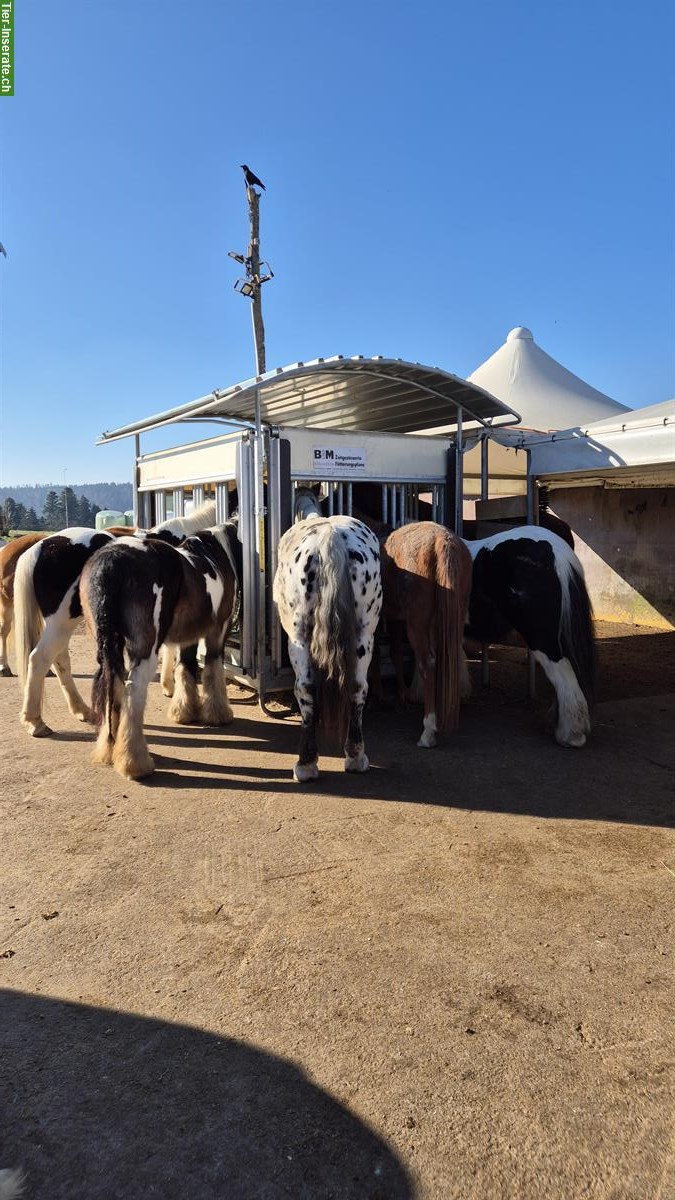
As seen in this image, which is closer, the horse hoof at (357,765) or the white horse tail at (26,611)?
the horse hoof at (357,765)

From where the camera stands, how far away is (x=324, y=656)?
4.32 metres

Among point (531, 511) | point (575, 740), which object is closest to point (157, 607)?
point (575, 740)

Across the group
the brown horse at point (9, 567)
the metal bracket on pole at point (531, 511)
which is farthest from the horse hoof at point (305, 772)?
the brown horse at point (9, 567)

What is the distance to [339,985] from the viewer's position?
8.04 ft

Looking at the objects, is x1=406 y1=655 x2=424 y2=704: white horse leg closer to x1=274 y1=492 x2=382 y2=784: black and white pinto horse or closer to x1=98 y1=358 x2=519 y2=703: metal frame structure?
x1=98 y1=358 x2=519 y2=703: metal frame structure

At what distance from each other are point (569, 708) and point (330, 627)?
2.06 m

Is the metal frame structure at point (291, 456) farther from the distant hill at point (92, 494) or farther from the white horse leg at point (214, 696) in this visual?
the distant hill at point (92, 494)

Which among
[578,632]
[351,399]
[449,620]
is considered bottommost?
[578,632]

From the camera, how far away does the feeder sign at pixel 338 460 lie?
5.93m

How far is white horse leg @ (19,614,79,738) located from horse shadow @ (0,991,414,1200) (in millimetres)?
3454

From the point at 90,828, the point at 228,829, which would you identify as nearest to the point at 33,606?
the point at 90,828

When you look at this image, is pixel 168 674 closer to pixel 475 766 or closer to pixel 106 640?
pixel 106 640

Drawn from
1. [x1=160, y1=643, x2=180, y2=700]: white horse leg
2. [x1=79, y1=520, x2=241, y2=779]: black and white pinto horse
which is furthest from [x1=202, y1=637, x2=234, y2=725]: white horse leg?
[x1=160, y1=643, x2=180, y2=700]: white horse leg

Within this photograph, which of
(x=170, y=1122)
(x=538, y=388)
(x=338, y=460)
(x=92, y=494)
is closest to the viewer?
(x=170, y=1122)
